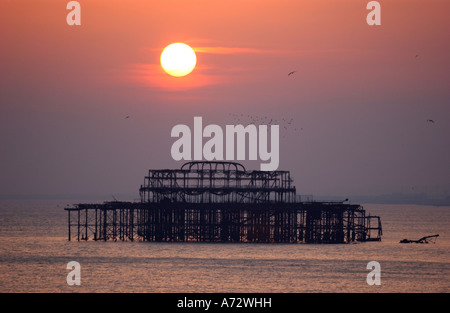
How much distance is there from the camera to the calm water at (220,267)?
52250mm

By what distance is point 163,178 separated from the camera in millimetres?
88750

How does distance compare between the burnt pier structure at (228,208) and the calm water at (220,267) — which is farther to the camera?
the burnt pier structure at (228,208)

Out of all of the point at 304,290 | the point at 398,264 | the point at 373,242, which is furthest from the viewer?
the point at 373,242

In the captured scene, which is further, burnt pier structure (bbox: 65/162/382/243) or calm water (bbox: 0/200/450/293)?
burnt pier structure (bbox: 65/162/382/243)

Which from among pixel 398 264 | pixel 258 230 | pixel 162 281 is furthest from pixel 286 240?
pixel 162 281

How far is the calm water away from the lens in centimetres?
5225

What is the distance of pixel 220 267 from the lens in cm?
6259

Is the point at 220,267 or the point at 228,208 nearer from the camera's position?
the point at 220,267

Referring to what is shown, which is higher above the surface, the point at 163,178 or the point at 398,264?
the point at 163,178

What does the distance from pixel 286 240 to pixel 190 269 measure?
28567 mm
